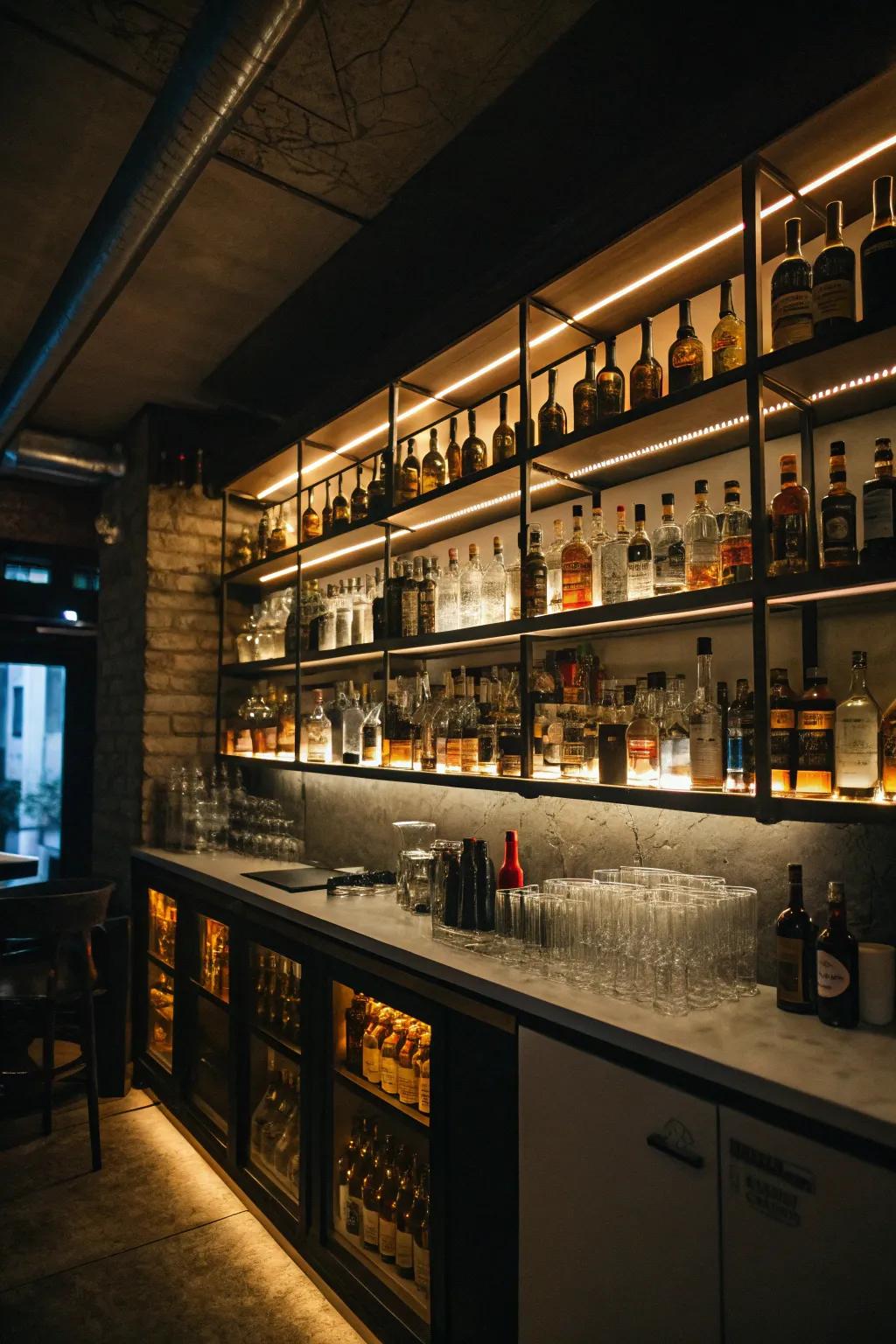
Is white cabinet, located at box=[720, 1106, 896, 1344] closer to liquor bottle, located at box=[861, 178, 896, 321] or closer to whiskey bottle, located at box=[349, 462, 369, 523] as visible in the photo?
liquor bottle, located at box=[861, 178, 896, 321]

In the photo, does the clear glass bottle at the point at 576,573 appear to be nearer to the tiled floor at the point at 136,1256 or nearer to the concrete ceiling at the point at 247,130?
the concrete ceiling at the point at 247,130

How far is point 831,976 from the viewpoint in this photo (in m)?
1.60

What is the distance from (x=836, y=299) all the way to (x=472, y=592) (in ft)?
4.69

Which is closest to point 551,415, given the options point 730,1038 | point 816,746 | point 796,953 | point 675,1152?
point 816,746

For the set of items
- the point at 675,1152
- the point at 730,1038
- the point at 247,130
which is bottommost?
the point at 675,1152

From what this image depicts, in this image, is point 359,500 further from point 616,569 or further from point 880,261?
point 880,261

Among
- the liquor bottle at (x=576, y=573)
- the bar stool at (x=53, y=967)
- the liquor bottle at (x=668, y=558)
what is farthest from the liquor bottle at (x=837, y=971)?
the bar stool at (x=53, y=967)

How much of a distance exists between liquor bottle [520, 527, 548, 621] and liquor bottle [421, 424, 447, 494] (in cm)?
80

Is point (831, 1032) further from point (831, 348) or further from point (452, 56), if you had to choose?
point (452, 56)

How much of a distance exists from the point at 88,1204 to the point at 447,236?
3.52 m

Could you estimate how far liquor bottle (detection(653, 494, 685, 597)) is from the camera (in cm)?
204

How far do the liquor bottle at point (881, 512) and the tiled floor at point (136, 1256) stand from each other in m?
2.36

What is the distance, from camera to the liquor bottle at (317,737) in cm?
344

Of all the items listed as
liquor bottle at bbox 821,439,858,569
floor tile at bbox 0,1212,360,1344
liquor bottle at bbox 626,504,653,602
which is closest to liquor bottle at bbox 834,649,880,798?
liquor bottle at bbox 821,439,858,569
